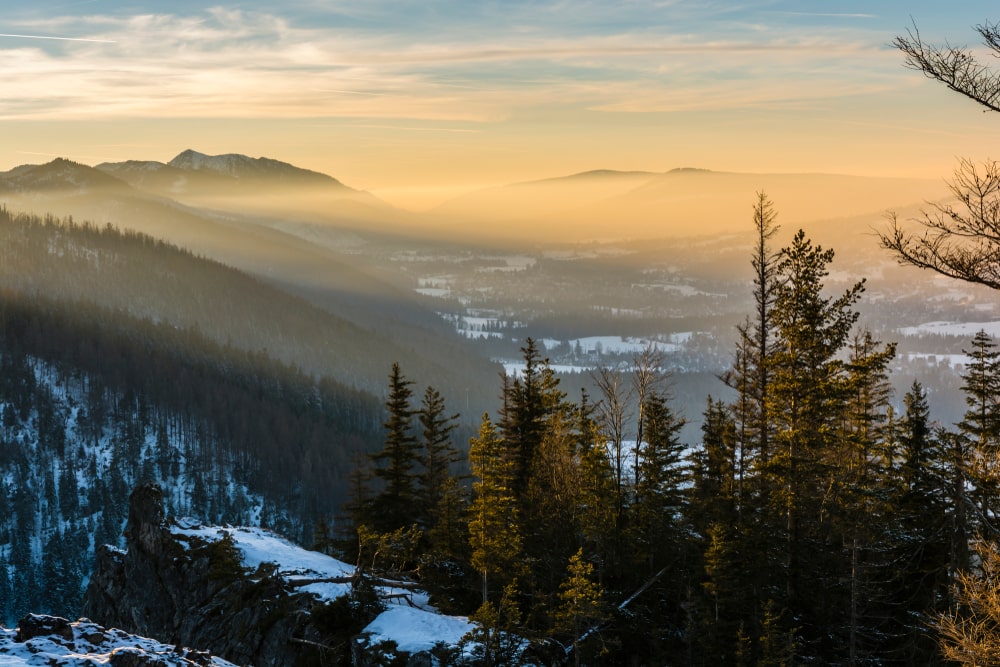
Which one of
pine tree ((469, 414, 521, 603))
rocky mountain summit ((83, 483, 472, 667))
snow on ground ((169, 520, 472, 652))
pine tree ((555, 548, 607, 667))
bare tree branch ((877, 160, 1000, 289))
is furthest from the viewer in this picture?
pine tree ((469, 414, 521, 603))

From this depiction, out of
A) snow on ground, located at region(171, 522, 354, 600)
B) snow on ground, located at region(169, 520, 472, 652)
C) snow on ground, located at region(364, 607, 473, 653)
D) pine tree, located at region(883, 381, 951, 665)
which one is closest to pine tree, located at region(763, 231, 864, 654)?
pine tree, located at region(883, 381, 951, 665)

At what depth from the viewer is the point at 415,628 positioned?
29422 mm

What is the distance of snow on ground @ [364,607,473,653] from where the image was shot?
28250mm

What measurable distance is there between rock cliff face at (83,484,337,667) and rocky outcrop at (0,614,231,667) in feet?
35.8

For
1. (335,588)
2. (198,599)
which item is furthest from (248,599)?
(198,599)

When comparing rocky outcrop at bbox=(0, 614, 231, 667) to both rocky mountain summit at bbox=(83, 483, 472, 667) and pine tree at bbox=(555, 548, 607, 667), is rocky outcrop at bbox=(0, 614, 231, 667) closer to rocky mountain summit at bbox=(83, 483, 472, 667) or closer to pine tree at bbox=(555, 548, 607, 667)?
rocky mountain summit at bbox=(83, 483, 472, 667)

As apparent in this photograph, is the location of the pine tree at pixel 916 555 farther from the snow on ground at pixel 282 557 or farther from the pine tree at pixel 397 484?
the pine tree at pixel 397 484

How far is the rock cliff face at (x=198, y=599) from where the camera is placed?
30.8 meters

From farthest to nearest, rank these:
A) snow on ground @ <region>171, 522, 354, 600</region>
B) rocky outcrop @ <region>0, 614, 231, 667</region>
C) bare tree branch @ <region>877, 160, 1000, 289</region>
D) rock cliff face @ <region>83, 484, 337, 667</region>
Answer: snow on ground @ <region>171, 522, 354, 600</region>, rock cliff face @ <region>83, 484, 337, 667</region>, rocky outcrop @ <region>0, 614, 231, 667</region>, bare tree branch @ <region>877, 160, 1000, 289</region>

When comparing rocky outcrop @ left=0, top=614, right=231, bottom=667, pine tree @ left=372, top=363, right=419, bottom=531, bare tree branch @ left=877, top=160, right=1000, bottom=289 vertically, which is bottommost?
pine tree @ left=372, top=363, right=419, bottom=531

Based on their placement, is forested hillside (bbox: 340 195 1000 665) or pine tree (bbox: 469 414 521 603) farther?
pine tree (bbox: 469 414 521 603)

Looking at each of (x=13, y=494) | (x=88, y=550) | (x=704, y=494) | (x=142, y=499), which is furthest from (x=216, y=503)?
(x=704, y=494)

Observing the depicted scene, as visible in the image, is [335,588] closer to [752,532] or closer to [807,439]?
[752,532]

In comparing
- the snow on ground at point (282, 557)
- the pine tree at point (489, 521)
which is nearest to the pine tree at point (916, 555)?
the pine tree at point (489, 521)
